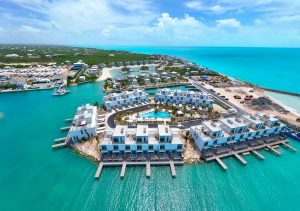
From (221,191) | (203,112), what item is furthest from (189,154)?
(203,112)

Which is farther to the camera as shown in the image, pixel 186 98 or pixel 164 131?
pixel 186 98

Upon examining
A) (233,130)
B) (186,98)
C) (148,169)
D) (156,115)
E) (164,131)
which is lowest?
(148,169)

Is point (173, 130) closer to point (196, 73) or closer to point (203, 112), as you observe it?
point (203, 112)

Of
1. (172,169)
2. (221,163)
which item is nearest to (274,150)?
(221,163)

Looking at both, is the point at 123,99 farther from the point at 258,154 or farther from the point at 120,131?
the point at 258,154

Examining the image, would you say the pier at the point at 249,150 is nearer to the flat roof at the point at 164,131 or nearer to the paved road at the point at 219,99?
the flat roof at the point at 164,131

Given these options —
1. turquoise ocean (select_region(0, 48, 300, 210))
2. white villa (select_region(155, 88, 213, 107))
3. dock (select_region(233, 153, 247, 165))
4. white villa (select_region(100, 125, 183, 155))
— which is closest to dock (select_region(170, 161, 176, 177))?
turquoise ocean (select_region(0, 48, 300, 210))

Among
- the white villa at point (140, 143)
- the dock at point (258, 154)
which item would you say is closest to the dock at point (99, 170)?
the white villa at point (140, 143)
